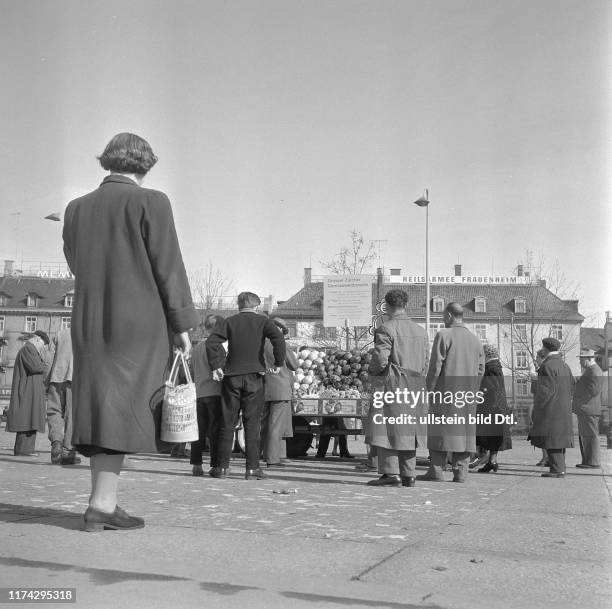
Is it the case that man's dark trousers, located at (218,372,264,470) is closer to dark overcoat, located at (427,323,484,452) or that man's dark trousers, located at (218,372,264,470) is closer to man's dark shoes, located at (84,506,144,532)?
dark overcoat, located at (427,323,484,452)

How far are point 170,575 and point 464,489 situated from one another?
5050 mm

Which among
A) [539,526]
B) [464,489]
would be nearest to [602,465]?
[464,489]

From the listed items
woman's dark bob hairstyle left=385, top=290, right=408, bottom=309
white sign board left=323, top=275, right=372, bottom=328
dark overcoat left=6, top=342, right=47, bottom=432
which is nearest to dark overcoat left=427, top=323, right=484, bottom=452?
woman's dark bob hairstyle left=385, top=290, right=408, bottom=309

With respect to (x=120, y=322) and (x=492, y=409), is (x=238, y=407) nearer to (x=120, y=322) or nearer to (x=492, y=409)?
(x=492, y=409)

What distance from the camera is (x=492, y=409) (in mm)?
10727

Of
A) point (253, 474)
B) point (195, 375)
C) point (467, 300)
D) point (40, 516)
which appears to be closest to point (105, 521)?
point (40, 516)

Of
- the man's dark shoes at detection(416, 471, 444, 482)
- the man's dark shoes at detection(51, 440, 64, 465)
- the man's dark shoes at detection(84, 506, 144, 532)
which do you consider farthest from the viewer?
the man's dark shoes at detection(51, 440, 64, 465)

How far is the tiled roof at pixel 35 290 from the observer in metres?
89.6

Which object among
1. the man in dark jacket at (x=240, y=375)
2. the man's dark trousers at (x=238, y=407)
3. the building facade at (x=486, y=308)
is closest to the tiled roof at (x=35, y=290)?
the building facade at (x=486, y=308)

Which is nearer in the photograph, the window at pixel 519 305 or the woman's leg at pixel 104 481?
the woman's leg at pixel 104 481

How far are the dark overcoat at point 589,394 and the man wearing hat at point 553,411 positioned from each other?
1.34 metres

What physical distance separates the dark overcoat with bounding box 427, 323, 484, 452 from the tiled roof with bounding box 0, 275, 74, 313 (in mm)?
83803

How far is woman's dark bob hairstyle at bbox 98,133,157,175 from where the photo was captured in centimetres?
456

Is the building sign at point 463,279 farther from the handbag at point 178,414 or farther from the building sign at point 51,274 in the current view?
the handbag at point 178,414
